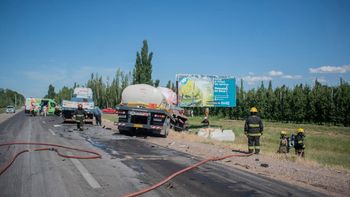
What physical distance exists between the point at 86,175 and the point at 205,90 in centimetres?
2473

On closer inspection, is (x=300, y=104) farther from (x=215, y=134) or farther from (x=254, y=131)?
(x=254, y=131)

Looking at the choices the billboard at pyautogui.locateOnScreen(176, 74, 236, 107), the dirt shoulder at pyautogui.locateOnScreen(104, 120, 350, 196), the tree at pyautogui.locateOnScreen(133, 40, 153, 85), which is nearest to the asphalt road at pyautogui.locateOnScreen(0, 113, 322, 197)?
the dirt shoulder at pyautogui.locateOnScreen(104, 120, 350, 196)

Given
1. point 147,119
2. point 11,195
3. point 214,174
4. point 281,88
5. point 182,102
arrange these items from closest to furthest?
point 11,195 < point 214,174 < point 147,119 < point 182,102 < point 281,88

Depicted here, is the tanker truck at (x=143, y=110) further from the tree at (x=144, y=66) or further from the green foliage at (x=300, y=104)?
the tree at (x=144, y=66)

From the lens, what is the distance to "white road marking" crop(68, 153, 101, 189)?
6.88m

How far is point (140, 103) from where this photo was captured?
63.8ft

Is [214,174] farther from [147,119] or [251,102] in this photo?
[251,102]

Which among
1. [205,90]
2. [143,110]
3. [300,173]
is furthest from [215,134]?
[300,173]

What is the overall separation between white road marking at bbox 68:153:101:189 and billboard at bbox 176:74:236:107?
21.5m

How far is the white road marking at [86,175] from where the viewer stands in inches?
271

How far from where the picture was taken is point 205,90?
31.9 metres

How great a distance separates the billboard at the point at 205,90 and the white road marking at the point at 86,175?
70.5ft

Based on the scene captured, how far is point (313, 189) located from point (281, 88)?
5545cm

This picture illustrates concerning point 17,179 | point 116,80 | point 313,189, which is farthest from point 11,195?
Answer: point 116,80
